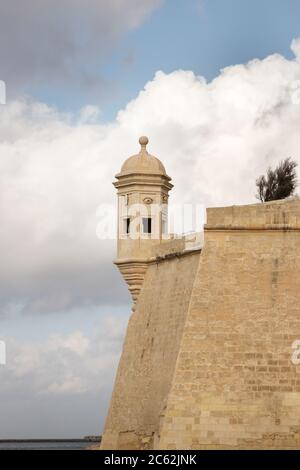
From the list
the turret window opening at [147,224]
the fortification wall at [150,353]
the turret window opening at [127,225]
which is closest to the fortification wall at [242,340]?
the fortification wall at [150,353]

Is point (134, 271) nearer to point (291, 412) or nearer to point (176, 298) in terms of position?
point (176, 298)

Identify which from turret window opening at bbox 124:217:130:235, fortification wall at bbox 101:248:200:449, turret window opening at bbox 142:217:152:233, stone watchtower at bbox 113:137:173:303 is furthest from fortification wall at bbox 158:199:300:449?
turret window opening at bbox 124:217:130:235

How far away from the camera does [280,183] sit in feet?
89.7

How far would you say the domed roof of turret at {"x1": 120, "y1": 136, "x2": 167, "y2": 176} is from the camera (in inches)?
1008

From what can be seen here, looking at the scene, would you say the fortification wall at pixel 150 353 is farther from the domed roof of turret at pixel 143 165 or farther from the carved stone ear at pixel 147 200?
the domed roof of turret at pixel 143 165

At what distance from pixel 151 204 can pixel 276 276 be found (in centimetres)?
506

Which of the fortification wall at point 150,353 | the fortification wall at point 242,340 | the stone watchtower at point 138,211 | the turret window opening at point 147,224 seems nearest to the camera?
the fortification wall at point 242,340

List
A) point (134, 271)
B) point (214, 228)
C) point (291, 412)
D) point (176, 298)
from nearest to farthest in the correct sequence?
point (291, 412), point (214, 228), point (176, 298), point (134, 271)

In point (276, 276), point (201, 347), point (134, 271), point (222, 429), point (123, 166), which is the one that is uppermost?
point (123, 166)

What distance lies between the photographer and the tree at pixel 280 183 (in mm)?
27219

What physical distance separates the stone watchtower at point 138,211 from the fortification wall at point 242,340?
3.96 metres

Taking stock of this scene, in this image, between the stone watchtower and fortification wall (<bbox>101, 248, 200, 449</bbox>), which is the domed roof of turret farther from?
fortification wall (<bbox>101, 248, 200, 449</bbox>)

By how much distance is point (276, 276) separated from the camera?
2153cm
